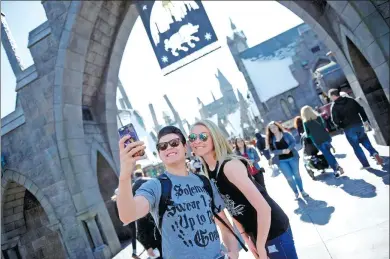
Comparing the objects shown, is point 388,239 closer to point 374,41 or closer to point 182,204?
point 182,204

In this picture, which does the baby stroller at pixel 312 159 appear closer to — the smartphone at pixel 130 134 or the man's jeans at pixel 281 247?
the man's jeans at pixel 281 247

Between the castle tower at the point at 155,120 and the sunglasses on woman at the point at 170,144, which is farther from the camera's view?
the castle tower at the point at 155,120

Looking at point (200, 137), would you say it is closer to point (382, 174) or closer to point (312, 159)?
point (382, 174)

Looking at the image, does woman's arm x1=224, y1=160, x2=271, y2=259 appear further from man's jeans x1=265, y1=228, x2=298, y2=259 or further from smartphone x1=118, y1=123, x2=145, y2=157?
smartphone x1=118, y1=123, x2=145, y2=157

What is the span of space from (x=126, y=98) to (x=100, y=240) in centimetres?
4023

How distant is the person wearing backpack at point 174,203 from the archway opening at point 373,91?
5832 mm

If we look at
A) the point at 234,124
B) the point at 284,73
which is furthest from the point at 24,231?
the point at 234,124

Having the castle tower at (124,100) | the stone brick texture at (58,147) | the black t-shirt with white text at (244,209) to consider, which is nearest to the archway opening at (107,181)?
the stone brick texture at (58,147)

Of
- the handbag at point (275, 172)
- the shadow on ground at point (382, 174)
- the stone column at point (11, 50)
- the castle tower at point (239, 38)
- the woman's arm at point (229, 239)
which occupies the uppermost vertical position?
the castle tower at point (239, 38)

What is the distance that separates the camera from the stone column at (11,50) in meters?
7.34

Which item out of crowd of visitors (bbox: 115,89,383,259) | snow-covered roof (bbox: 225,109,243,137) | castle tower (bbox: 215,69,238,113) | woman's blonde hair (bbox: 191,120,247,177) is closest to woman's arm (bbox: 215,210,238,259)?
crowd of visitors (bbox: 115,89,383,259)

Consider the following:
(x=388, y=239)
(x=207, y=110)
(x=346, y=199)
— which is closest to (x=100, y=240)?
(x=346, y=199)

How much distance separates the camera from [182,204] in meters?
1.75

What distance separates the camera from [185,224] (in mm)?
1716
